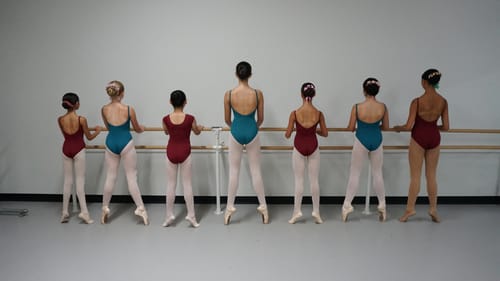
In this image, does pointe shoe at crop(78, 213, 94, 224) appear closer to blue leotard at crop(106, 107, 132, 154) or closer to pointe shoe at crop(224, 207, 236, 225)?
blue leotard at crop(106, 107, 132, 154)

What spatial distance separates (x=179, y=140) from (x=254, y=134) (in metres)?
0.73

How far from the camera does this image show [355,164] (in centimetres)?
316

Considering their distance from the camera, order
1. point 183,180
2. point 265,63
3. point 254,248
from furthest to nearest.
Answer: point 265,63, point 183,180, point 254,248

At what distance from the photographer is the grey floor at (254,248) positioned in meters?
2.34

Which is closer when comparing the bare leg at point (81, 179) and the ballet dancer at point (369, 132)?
the ballet dancer at point (369, 132)

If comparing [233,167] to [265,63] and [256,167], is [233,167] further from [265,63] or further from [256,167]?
[265,63]

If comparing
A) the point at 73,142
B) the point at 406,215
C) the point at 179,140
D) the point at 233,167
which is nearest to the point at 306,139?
the point at 233,167

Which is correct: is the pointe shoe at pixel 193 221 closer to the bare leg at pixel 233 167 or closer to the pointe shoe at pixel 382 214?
the bare leg at pixel 233 167

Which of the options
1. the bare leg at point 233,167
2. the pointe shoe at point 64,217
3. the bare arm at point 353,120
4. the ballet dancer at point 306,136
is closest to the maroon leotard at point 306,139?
the ballet dancer at point 306,136

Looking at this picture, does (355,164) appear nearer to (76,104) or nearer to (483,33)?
(483,33)

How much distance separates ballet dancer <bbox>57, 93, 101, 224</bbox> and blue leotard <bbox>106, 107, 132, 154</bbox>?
A: 26 cm

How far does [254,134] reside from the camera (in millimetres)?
3055

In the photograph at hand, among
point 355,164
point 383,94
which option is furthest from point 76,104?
point 383,94

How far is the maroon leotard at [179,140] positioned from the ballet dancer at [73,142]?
855mm
